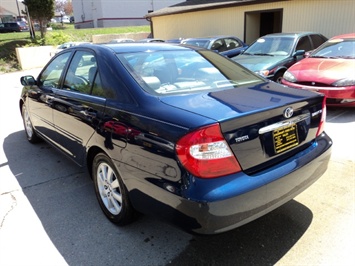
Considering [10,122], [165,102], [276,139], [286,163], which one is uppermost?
[165,102]

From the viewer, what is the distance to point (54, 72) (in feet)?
13.3

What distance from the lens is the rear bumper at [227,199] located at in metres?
1.98

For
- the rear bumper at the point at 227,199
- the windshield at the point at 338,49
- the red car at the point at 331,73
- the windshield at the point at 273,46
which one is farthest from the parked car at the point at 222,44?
the rear bumper at the point at 227,199

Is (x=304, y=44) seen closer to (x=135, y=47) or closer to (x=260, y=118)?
(x=135, y=47)

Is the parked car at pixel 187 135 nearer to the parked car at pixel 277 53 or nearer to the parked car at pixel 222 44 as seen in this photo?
the parked car at pixel 277 53

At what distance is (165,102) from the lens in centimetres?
235

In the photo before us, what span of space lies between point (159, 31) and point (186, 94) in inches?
836

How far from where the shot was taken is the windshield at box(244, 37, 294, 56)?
8172 millimetres

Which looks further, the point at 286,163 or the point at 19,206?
the point at 19,206

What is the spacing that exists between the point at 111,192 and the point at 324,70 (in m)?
5.07

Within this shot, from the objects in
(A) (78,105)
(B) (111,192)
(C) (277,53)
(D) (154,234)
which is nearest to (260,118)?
(D) (154,234)

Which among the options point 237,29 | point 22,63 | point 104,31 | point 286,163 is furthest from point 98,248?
point 104,31

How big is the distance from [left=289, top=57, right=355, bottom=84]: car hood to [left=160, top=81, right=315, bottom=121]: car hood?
11.9 feet

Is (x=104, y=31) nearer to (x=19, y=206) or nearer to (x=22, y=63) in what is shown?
(x=22, y=63)
